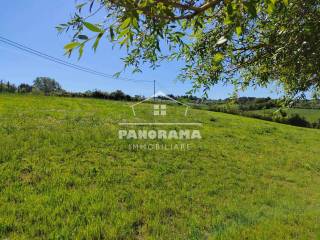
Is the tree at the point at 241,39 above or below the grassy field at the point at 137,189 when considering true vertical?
above

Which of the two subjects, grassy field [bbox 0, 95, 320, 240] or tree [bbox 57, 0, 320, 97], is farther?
grassy field [bbox 0, 95, 320, 240]

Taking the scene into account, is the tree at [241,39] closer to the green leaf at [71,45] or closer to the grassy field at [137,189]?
the green leaf at [71,45]

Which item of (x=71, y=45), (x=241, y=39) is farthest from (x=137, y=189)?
(x=71, y=45)

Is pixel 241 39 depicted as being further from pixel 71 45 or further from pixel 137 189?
pixel 137 189

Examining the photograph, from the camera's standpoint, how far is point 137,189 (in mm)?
6445

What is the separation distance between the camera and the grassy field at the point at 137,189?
15.4 ft

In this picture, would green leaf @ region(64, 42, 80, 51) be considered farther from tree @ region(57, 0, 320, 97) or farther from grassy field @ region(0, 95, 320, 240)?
grassy field @ region(0, 95, 320, 240)

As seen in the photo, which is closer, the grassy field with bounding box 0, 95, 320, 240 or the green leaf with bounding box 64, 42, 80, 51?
the green leaf with bounding box 64, 42, 80, 51

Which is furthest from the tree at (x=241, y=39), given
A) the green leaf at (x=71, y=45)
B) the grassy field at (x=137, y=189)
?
the grassy field at (x=137, y=189)

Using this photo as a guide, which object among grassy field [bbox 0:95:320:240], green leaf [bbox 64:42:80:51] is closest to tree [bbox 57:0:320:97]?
green leaf [bbox 64:42:80:51]

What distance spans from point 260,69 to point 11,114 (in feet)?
40.4

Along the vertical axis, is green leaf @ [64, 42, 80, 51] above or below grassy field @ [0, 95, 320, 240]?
above

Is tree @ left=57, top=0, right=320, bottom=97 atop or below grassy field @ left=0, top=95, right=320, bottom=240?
atop

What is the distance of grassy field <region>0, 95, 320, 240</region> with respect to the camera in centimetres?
469
